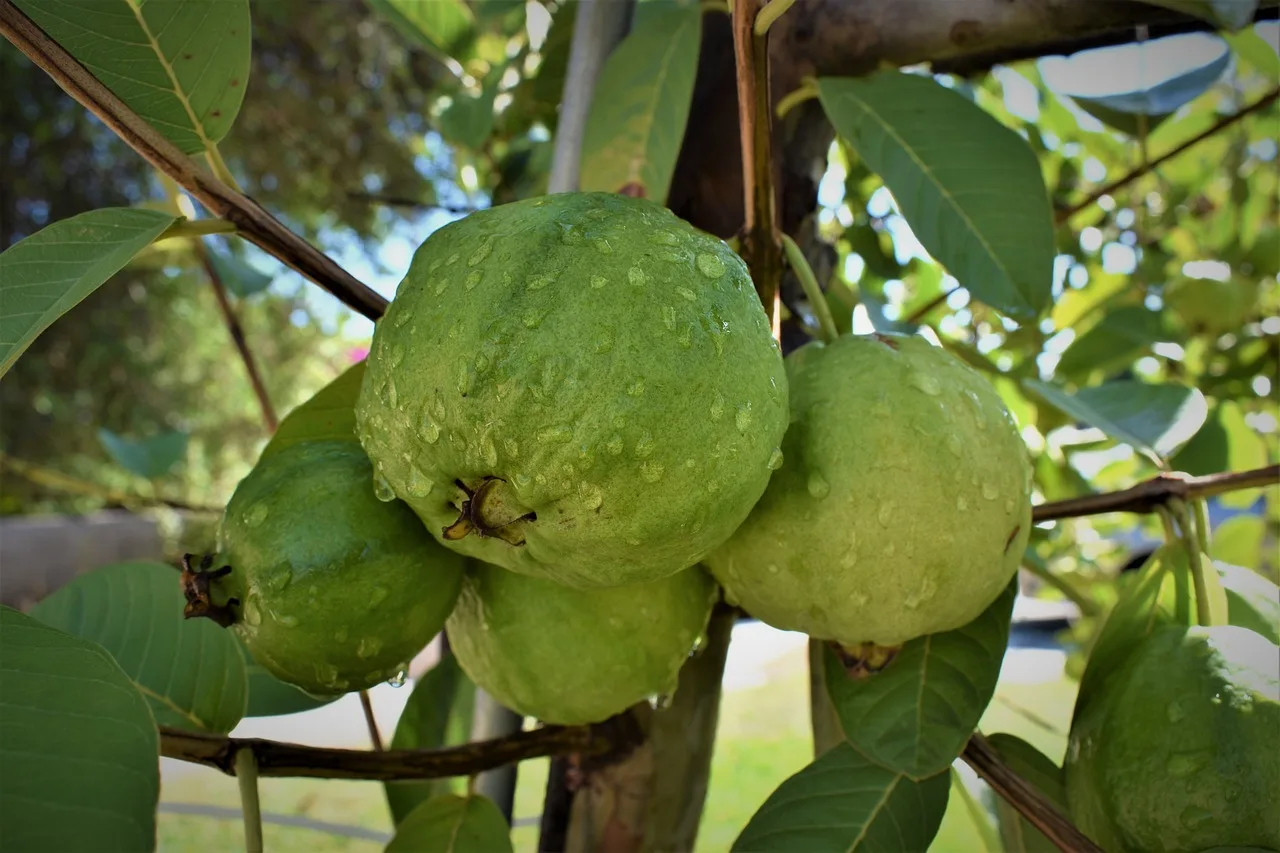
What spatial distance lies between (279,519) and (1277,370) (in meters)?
2.33

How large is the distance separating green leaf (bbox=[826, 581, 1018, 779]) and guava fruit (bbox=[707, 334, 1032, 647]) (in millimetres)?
86

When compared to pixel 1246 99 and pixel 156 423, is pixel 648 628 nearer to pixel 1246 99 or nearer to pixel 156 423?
pixel 1246 99

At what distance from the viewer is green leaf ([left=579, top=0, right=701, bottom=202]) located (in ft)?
2.96

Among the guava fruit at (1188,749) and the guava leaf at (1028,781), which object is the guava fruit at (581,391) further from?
the guava leaf at (1028,781)

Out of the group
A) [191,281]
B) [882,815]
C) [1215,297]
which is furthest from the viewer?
[191,281]

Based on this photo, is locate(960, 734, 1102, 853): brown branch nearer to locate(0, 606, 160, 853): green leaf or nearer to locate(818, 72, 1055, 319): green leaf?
locate(818, 72, 1055, 319): green leaf

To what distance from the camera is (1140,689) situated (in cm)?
67

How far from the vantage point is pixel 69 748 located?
448mm

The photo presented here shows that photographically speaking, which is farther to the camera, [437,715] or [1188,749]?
[437,715]

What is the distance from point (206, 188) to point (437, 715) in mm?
686

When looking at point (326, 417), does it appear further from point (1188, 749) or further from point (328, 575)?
point (1188, 749)

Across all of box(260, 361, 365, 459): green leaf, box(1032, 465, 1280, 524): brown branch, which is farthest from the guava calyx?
box(1032, 465, 1280, 524): brown branch

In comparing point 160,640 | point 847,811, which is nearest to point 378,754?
point 160,640

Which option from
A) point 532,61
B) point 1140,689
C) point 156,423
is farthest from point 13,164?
point 1140,689
